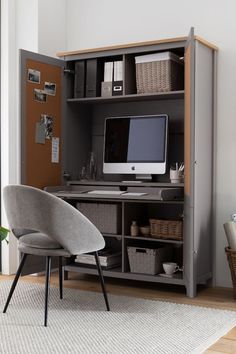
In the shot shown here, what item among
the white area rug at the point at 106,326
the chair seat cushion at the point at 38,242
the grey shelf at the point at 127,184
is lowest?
the white area rug at the point at 106,326

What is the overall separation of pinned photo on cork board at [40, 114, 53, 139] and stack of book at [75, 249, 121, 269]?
0.93m

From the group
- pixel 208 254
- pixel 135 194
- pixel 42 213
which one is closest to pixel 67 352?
pixel 42 213

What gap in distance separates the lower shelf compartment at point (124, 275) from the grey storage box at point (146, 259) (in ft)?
0.15

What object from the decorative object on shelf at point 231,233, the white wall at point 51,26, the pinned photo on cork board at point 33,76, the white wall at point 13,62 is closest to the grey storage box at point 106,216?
the white wall at point 13,62

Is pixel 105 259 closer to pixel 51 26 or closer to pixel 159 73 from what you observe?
pixel 159 73

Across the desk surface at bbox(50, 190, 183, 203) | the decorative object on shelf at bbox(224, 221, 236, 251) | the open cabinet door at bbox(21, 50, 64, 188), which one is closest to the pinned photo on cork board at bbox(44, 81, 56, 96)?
the open cabinet door at bbox(21, 50, 64, 188)

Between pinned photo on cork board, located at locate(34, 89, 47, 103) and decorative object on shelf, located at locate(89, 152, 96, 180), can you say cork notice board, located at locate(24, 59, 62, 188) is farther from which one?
decorative object on shelf, located at locate(89, 152, 96, 180)

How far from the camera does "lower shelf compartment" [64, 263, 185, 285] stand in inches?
144

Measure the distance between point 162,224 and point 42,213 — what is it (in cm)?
106

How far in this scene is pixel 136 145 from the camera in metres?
4.09

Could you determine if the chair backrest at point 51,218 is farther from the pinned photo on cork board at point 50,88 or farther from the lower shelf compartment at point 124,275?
the pinned photo on cork board at point 50,88

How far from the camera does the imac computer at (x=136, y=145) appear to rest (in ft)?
13.0

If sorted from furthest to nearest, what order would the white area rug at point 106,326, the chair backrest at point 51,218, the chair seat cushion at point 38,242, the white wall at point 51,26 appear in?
the white wall at point 51,26 < the chair seat cushion at point 38,242 < the chair backrest at point 51,218 < the white area rug at point 106,326

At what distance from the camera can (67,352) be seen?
2.50 m
